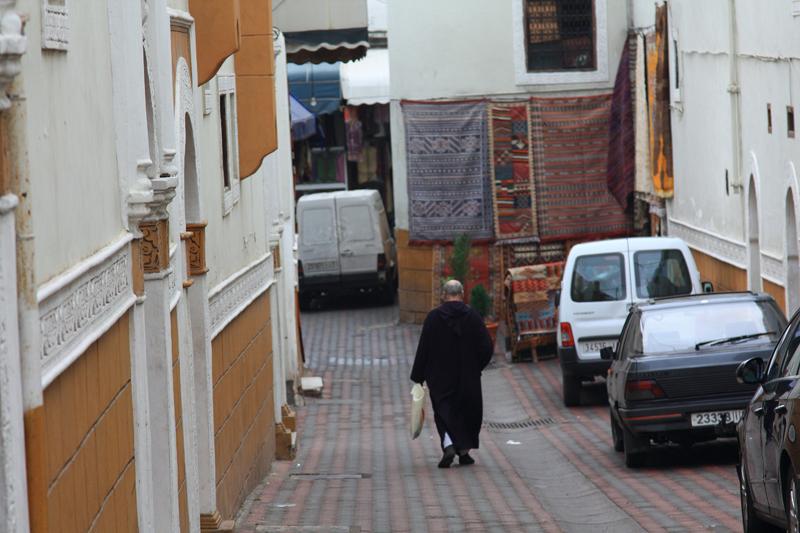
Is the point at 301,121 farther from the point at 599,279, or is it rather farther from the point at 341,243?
the point at 599,279

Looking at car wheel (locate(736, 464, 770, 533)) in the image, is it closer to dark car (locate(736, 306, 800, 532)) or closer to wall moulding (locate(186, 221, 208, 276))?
dark car (locate(736, 306, 800, 532))

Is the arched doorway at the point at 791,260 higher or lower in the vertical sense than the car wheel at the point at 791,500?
higher

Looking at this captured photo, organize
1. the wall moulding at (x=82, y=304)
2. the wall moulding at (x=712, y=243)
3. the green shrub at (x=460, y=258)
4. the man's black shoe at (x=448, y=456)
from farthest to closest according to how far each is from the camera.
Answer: the green shrub at (x=460, y=258) < the wall moulding at (x=712, y=243) < the man's black shoe at (x=448, y=456) < the wall moulding at (x=82, y=304)

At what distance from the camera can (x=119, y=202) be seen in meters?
6.57

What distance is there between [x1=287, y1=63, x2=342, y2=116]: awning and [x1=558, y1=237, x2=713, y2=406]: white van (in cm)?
1709

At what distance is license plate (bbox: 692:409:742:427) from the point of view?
12.8 metres

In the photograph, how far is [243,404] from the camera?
12.7 meters

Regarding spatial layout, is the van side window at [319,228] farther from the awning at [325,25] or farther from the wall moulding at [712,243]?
the awning at [325,25]

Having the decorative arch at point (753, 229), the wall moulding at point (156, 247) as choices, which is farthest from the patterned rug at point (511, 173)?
the wall moulding at point (156, 247)

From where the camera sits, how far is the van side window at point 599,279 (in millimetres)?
19000

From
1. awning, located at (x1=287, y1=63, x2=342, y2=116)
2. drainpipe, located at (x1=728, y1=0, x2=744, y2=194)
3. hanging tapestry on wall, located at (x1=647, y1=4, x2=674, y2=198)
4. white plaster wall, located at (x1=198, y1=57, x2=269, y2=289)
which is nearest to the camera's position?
white plaster wall, located at (x1=198, y1=57, x2=269, y2=289)

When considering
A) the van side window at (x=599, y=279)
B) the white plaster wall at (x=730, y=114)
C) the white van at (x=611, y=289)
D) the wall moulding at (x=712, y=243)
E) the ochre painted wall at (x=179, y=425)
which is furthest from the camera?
the wall moulding at (x=712, y=243)

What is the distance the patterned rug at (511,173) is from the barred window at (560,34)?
39.6 inches

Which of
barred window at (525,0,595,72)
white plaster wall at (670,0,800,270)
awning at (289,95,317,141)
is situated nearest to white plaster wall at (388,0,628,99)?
barred window at (525,0,595,72)
